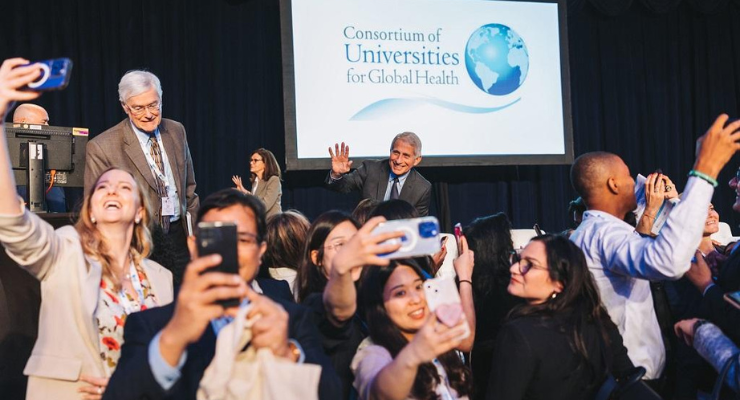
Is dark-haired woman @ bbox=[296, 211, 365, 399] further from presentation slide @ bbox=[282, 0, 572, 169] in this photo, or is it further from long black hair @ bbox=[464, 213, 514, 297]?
presentation slide @ bbox=[282, 0, 572, 169]

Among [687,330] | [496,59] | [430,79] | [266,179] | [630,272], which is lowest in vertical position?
[687,330]

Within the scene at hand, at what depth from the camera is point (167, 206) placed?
3422mm

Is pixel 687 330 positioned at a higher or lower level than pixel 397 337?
lower

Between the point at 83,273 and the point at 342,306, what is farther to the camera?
the point at 83,273

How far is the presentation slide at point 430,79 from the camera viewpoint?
646cm

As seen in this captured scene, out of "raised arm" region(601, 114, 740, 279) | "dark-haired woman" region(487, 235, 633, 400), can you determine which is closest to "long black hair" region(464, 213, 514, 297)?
"dark-haired woman" region(487, 235, 633, 400)

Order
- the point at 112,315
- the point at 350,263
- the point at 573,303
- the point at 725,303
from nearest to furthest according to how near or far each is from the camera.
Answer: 1. the point at 350,263
2. the point at 112,315
3. the point at 573,303
4. the point at 725,303

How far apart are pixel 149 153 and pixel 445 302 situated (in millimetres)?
2314

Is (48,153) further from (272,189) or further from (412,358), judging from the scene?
(272,189)

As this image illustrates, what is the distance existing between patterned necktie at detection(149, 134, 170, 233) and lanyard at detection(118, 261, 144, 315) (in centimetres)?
123

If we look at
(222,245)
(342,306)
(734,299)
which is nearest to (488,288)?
(734,299)

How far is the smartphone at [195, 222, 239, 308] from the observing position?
1264 mm

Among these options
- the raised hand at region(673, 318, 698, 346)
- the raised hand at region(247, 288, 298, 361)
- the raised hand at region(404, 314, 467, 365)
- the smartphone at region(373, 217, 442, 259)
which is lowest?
the raised hand at region(673, 318, 698, 346)

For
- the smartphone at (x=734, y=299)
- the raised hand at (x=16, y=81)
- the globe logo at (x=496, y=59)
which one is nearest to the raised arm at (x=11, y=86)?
the raised hand at (x=16, y=81)
